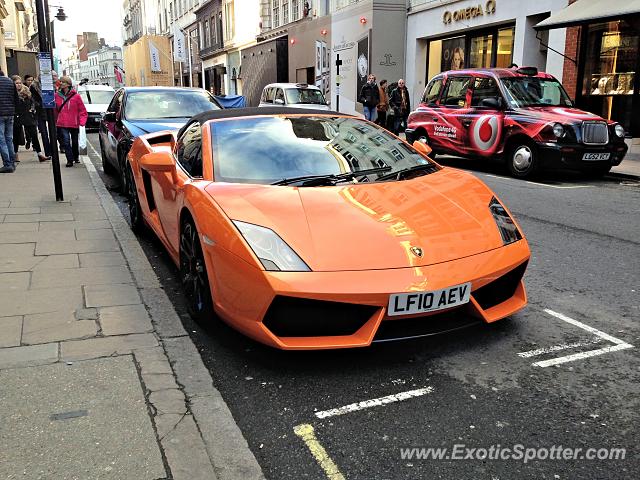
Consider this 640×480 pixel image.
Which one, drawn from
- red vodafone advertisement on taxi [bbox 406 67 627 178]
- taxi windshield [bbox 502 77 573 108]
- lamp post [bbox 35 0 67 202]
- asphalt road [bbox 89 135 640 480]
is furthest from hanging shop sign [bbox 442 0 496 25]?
asphalt road [bbox 89 135 640 480]

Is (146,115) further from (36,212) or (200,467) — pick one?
(200,467)

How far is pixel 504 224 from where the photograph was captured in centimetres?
359

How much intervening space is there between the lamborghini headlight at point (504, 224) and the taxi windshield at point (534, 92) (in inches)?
297

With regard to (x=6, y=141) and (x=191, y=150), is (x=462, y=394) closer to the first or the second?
(x=191, y=150)

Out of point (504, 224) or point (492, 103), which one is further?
point (492, 103)

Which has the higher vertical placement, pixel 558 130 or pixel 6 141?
pixel 558 130

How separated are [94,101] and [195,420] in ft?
76.9

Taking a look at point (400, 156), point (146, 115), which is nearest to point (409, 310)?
point (400, 156)

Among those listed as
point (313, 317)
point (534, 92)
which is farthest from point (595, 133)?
point (313, 317)

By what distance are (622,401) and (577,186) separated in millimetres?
7733

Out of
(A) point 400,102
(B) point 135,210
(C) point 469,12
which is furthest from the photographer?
(C) point 469,12

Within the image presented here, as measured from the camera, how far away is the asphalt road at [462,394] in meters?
2.40

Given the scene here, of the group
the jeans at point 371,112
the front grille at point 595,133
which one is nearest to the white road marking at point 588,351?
the front grille at point 595,133

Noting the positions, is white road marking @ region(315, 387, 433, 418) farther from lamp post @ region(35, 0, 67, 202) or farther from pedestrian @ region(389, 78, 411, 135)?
pedestrian @ region(389, 78, 411, 135)
